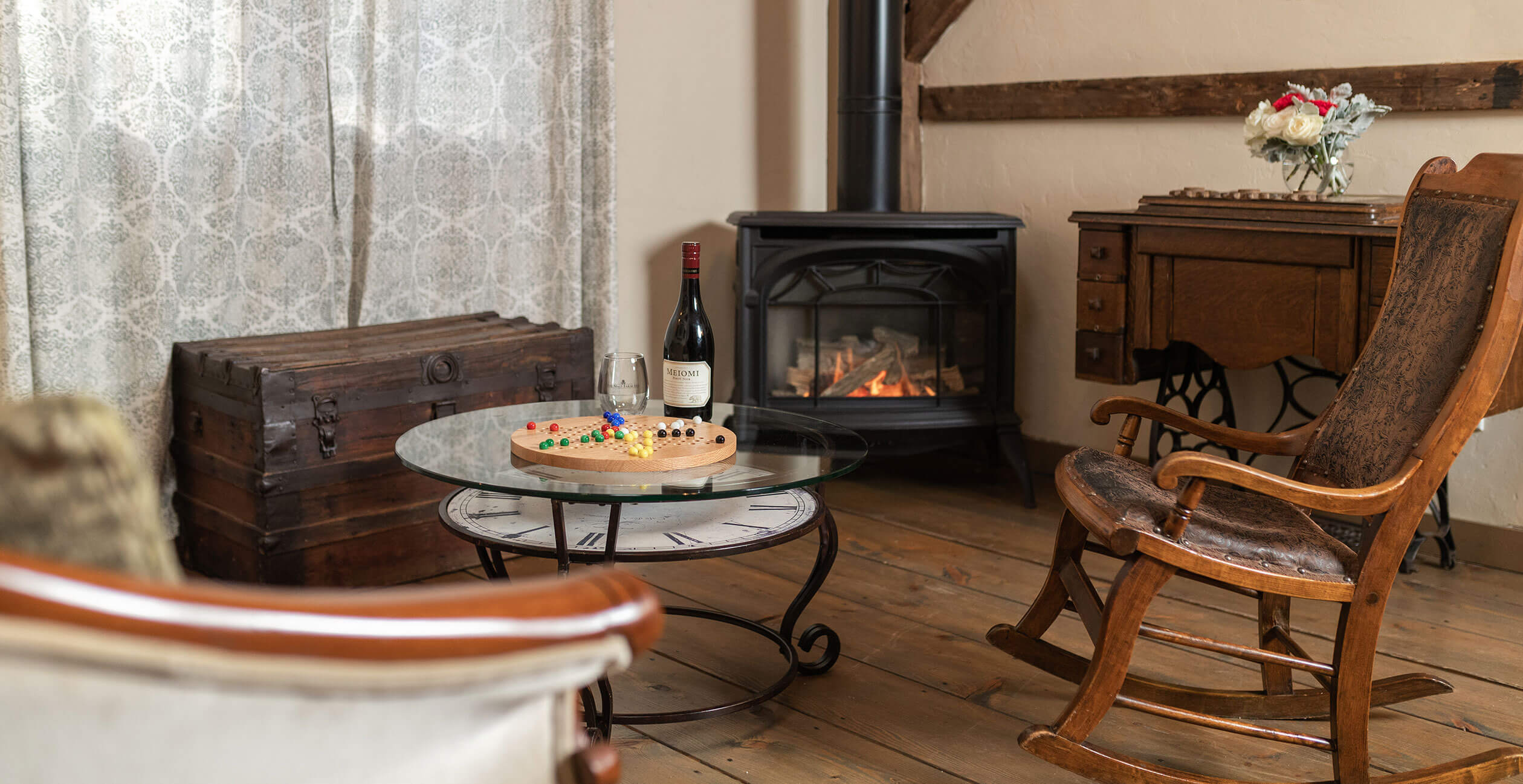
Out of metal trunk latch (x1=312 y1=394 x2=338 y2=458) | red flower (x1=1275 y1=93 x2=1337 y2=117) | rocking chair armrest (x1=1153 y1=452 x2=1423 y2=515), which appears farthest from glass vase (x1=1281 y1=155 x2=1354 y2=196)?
metal trunk latch (x1=312 y1=394 x2=338 y2=458)

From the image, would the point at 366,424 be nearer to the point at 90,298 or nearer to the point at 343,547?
the point at 343,547

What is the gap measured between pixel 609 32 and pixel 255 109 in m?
1.02

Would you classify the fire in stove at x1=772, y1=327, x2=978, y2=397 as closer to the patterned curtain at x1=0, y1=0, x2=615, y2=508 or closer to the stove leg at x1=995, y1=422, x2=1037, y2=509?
the stove leg at x1=995, y1=422, x2=1037, y2=509

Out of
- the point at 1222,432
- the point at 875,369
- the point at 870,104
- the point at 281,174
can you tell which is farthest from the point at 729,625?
the point at 870,104

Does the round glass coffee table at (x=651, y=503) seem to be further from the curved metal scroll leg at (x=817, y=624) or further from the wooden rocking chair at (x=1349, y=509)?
the wooden rocking chair at (x=1349, y=509)

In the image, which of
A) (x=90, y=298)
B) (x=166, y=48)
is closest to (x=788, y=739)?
(x=90, y=298)

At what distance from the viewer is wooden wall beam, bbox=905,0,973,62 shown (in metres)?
3.88

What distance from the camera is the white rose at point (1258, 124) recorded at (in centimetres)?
273

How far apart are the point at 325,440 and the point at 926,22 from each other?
2.42 m

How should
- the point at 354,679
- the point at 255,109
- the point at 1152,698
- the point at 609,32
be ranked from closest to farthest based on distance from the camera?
the point at 354,679 → the point at 1152,698 → the point at 255,109 → the point at 609,32

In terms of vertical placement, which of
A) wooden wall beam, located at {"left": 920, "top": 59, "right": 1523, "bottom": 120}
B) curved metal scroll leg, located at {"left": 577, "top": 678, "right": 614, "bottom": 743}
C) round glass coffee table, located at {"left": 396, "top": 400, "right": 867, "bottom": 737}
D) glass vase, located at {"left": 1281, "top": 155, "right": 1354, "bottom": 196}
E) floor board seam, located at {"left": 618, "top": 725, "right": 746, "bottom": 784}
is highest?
wooden wall beam, located at {"left": 920, "top": 59, "right": 1523, "bottom": 120}

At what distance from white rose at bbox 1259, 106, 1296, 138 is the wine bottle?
1.38 metres

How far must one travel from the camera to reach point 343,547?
103 inches

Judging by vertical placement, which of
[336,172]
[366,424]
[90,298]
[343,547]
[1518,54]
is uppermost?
[1518,54]
